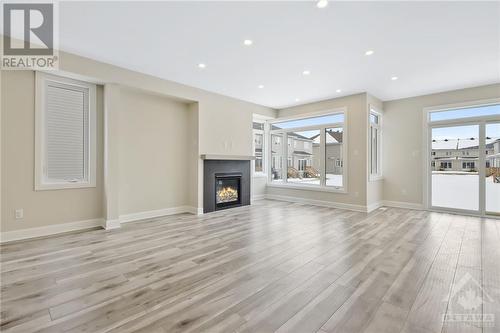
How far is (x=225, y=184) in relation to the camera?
6.00 meters

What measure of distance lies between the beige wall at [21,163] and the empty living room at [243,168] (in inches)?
0.8

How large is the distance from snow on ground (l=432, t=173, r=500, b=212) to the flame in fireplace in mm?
4865

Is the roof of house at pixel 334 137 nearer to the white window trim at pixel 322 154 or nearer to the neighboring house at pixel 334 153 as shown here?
the neighboring house at pixel 334 153

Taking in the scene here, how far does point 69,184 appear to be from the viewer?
3924mm

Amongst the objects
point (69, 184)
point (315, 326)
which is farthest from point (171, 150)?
point (315, 326)

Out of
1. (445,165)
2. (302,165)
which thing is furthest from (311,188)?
(445,165)

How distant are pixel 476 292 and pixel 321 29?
320cm

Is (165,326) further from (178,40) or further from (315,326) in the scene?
(178,40)

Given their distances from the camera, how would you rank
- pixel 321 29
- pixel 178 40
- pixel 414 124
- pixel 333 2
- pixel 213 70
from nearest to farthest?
1. pixel 333 2
2. pixel 321 29
3. pixel 178 40
4. pixel 213 70
5. pixel 414 124

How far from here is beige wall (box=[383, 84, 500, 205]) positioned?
5691mm

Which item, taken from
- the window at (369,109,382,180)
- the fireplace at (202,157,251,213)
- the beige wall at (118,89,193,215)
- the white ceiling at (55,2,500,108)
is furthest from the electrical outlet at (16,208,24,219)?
the window at (369,109,382,180)

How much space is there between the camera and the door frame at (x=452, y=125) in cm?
501

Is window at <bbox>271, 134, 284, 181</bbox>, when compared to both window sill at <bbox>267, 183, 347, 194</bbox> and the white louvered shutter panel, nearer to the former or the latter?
window sill at <bbox>267, 183, 347, 194</bbox>

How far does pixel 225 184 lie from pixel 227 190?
18cm
